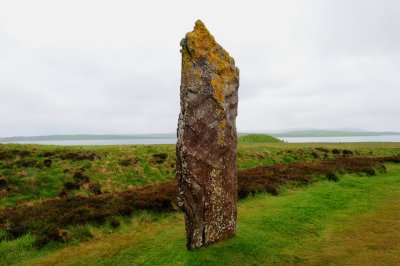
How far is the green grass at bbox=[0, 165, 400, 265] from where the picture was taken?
330 inches

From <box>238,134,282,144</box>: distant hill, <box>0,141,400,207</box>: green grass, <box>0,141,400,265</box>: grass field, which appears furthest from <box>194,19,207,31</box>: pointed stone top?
<box>238,134,282,144</box>: distant hill

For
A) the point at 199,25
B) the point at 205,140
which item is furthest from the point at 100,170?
the point at 199,25

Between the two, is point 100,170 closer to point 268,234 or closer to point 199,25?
point 268,234

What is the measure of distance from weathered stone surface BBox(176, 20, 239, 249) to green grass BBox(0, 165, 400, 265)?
86cm

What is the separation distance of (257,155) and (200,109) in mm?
24679

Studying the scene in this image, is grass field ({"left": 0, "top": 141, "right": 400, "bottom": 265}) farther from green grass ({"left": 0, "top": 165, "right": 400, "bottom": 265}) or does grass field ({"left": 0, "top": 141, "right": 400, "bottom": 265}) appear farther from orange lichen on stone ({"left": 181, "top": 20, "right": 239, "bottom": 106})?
orange lichen on stone ({"left": 181, "top": 20, "right": 239, "bottom": 106})

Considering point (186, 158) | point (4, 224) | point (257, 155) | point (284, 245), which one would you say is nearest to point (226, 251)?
point (284, 245)

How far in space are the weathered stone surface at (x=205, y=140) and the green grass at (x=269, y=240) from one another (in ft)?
2.84

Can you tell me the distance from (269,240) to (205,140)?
13.1 feet

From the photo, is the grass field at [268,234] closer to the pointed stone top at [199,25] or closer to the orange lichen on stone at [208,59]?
the orange lichen on stone at [208,59]

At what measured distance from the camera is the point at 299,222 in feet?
36.5

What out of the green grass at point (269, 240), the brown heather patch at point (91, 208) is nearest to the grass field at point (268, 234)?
the green grass at point (269, 240)

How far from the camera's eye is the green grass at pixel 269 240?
8.39 m

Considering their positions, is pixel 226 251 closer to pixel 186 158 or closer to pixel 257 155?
pixel 186 158
